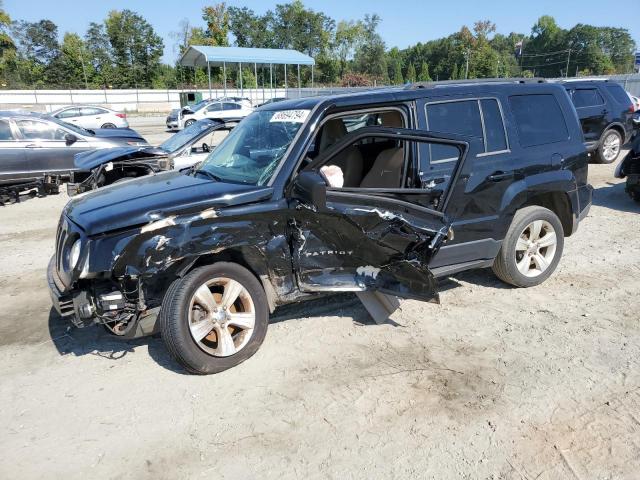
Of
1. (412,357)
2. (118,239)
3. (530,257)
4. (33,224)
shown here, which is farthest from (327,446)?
(33,224)

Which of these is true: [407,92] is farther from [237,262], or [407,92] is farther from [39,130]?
[39,130]

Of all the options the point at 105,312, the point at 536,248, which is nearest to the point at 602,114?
the point at 536,248

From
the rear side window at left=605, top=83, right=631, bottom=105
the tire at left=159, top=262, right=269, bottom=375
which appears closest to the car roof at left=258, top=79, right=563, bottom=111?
the tire at left=159, top=262, right=269, bottom=375

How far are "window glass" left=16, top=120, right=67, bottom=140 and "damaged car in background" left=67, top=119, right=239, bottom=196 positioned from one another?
2.37 metres

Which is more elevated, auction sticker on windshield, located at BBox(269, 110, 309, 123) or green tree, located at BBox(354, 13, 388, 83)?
green tree, located at BBox(354, 13, 388, 83)

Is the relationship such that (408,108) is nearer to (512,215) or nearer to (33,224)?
(512,215)

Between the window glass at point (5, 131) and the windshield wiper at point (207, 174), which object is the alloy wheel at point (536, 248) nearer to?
the windshield wiper at point (207, 174)

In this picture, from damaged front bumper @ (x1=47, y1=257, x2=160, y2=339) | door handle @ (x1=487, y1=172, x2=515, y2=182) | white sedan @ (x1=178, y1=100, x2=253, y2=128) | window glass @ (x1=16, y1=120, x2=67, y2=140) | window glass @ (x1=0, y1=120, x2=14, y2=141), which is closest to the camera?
damaged front bumper @ (x1=47, y1=257, x2=160, y2=339)

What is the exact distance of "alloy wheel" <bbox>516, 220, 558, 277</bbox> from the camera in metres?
4.93

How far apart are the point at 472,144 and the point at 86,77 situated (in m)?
73.5

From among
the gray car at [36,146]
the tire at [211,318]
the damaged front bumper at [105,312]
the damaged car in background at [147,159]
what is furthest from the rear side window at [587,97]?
the damaged front bumper at [105,312]

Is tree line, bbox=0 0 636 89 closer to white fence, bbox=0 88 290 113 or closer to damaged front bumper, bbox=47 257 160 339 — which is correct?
white fence, bbox=0 88 290 113

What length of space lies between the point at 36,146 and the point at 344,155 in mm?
8253

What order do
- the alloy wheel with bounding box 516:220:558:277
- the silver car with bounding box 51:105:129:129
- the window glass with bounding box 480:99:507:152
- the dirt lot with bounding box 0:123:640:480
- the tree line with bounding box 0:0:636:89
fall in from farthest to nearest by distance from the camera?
the tree line with bounding box 0:0:636:89 → the silver car with bounding box 51:105:129:129 → the alloy wheel with bounding box 516:220:558:277 → the window glass with bounding box 480:99:507:152 → the dirt lot with bounding box 0:123:640:480
